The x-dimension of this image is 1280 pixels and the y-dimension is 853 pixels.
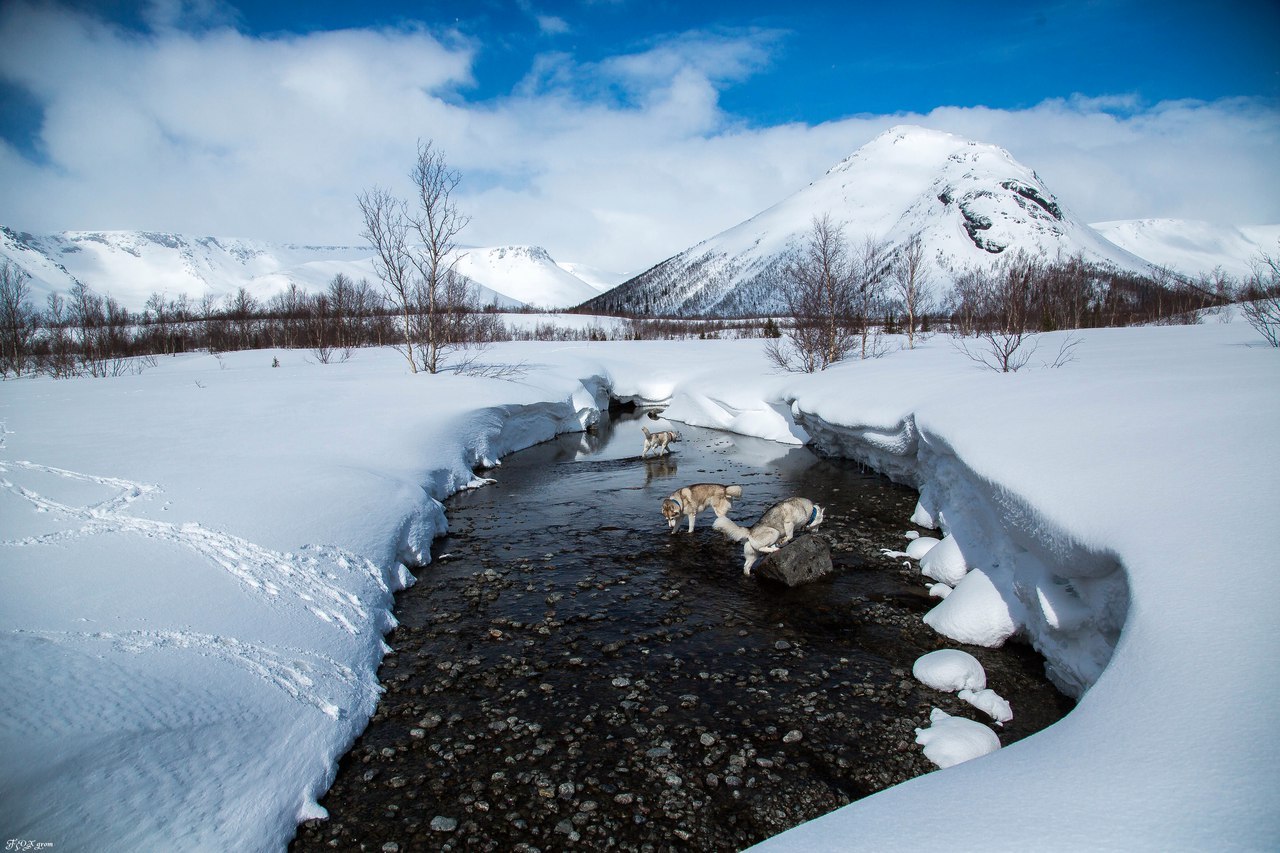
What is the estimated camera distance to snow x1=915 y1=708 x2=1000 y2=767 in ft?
15.3

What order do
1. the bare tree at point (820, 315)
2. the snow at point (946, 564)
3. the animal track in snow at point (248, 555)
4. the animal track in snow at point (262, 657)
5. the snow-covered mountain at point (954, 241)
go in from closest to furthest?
the animal track in snow at point (262, 657) → the animal track in snow at point (248, 555) → the snow at point (946, 564) → the bare tree at point (820, 315) → the snow-covered mountain at point (954, 241)

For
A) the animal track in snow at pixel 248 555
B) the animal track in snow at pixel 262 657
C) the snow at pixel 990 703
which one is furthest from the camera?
the animal track in snow at pixel 248 555

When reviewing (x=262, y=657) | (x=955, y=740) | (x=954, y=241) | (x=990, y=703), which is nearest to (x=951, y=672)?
(x=990, y=703)

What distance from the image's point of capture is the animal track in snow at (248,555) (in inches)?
250

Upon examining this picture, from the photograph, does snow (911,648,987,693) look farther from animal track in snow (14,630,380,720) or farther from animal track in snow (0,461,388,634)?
animal track in snow (0,461,388,634)

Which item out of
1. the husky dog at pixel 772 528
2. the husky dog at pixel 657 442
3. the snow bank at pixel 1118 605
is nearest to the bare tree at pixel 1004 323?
the snow bank at pixel 1118 605

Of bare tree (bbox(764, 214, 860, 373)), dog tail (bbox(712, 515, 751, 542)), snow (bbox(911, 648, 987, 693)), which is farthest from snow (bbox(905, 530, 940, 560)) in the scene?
bare tree (bbox(764, 214, 860, 373))

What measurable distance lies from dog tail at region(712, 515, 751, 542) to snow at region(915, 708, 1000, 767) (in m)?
4.08

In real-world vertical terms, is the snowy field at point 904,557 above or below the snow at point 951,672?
above

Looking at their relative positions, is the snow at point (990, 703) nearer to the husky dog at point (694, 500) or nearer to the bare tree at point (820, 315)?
the husky dog at point (694, 500)

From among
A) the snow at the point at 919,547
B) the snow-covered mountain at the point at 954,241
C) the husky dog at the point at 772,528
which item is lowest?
the snow at the point at 919,547

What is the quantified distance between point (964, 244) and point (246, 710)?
200 meters

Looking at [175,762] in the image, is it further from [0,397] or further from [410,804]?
[0,397]

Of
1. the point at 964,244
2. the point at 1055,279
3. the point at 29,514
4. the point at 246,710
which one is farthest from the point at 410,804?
the point at 964,244
